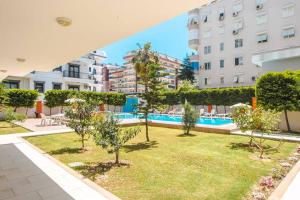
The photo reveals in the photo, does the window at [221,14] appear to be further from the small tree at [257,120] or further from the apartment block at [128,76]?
the apartment block at [128,76]

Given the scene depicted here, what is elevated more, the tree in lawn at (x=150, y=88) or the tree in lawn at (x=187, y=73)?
the tree in lawn at (x=187, y=73)

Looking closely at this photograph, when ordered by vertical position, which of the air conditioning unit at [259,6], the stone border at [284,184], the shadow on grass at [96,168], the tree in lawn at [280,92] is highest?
the air conditioning unit at [259,6]

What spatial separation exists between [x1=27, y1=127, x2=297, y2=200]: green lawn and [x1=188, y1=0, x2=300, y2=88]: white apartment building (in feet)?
75.9

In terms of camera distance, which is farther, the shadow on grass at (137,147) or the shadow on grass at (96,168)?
the shadow on grass at (137,147)

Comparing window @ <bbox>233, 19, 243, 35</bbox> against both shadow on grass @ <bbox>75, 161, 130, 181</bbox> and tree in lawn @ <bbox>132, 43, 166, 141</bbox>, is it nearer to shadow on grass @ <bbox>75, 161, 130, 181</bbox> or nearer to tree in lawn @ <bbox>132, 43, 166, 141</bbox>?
tree in lawn @ <bbox>132, 43, 166, 141</bbox>

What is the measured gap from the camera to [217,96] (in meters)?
28.5

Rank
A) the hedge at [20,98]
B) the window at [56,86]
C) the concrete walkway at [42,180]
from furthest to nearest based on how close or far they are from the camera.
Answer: the window at [56,86], the hedge at [20,98], the concrete walkway at [42,180]

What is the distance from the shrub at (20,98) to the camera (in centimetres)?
2539

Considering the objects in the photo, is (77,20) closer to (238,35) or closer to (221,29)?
(238,35)

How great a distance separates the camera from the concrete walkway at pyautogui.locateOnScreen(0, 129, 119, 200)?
16.2 feet

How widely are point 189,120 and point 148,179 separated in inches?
357

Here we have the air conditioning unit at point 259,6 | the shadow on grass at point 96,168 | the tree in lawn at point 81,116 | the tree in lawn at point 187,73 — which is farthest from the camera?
the tree in lawn at point 187,73

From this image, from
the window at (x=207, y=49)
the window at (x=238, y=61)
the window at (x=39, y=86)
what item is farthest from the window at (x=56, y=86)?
the window at (x=238, y=61)

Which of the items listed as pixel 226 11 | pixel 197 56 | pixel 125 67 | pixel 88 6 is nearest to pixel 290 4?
pixel 226 11
